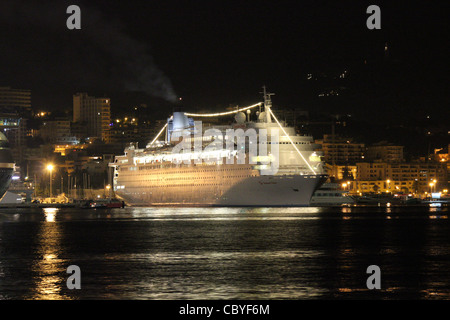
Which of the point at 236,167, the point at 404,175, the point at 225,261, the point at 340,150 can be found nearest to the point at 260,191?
the point at 236,167

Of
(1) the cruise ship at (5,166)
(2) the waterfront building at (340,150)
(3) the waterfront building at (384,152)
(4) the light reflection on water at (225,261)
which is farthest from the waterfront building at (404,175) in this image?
(4) the light reflection on water at (225,261)

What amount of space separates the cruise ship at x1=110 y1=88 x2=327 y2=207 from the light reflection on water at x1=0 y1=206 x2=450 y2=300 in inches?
1012

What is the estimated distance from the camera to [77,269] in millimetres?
26094

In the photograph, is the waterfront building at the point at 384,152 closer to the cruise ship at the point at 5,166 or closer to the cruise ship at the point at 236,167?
the cruise ship at the point at 236,167

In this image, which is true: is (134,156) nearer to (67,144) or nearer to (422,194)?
(422,194)

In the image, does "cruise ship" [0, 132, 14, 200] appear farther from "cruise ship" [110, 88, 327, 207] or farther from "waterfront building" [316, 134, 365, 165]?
"waterfront building" [316, 134, 365, 165]

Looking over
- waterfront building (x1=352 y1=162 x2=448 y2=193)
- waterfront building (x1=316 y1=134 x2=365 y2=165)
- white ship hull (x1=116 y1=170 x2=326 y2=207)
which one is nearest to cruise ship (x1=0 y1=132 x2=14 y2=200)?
white ship hull (x1=116 y1=170 x2=326 y2=207)

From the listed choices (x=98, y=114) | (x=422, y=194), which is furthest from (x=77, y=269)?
(x=98, y=114)

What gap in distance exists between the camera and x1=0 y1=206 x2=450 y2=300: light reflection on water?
21.3 m

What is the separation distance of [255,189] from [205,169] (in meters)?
8.68

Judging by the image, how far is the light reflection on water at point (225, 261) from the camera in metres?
21.3

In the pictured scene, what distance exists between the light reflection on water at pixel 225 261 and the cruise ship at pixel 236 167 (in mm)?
25707

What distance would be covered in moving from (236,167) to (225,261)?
47.3 meters
